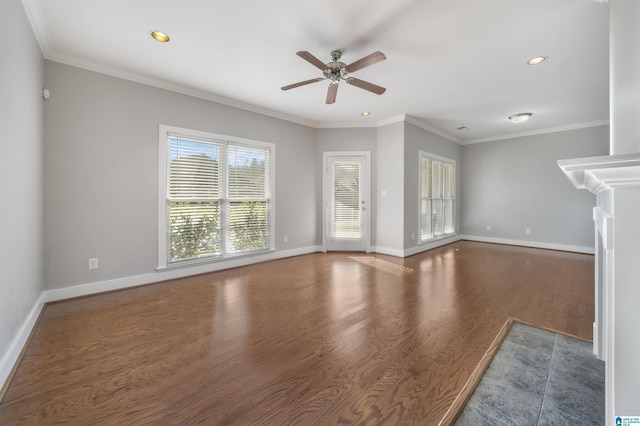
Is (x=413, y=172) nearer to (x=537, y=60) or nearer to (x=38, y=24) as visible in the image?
(x=537, y=60)

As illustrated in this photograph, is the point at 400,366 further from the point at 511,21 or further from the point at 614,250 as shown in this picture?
the point at 511,21

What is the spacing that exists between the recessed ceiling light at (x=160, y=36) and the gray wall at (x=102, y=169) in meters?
1.07

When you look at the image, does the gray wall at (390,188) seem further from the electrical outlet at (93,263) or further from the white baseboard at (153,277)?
the electrical outlet at (93,263)

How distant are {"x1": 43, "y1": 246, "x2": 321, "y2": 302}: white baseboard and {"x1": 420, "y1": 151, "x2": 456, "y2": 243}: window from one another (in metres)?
3.22

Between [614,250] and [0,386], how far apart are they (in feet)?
10.2

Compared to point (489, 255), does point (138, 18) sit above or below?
above

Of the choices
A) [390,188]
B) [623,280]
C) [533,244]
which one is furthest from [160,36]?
[533,244]

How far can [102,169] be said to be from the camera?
3074mm

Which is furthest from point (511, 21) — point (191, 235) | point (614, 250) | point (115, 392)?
point (191, 235)

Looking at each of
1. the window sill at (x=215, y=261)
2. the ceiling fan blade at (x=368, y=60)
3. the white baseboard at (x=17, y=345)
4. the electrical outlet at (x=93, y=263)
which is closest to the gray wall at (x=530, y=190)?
the ceiling fan blade at (x=368, y=60)

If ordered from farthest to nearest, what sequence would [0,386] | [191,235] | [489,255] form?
[489,255] → [191,235] → [0,386]

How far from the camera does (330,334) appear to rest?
7.07ft

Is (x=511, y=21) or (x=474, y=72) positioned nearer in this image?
(x=511, y=21)

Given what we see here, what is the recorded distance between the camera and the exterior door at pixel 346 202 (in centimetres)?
544
